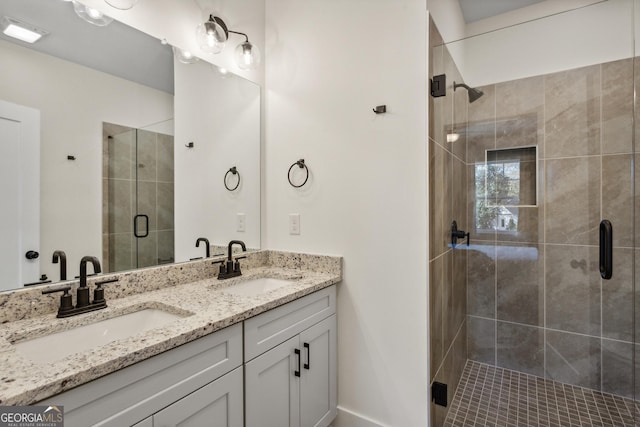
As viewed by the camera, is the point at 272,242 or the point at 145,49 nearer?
the point at 145,49

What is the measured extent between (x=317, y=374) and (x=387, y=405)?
432 millimetres

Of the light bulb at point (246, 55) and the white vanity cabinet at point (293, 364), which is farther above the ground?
the light bulb at point (246, 55)

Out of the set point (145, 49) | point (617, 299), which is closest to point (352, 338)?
point (617, 299)

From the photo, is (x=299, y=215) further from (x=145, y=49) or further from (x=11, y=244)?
(x=11, y=244)

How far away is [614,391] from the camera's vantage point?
1.80 m

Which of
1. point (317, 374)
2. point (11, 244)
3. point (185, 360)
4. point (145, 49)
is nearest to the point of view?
point (185, 360)

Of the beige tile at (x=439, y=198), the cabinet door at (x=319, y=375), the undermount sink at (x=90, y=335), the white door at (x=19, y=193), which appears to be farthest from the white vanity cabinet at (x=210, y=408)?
the beige tile at (x=439, y=198)

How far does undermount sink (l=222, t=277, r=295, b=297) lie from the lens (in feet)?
5.56

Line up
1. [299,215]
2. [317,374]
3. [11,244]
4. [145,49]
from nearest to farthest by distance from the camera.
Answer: [11,244], [145,49], [317,374], [299,215]

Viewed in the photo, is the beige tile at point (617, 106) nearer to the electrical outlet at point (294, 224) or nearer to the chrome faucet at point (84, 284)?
the electrical outlet at point (294, 224)

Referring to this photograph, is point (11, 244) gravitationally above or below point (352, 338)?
above

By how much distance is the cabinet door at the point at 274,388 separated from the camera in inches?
47.8

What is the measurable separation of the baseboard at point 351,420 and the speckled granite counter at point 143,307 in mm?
779

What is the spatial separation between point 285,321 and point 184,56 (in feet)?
4.82
